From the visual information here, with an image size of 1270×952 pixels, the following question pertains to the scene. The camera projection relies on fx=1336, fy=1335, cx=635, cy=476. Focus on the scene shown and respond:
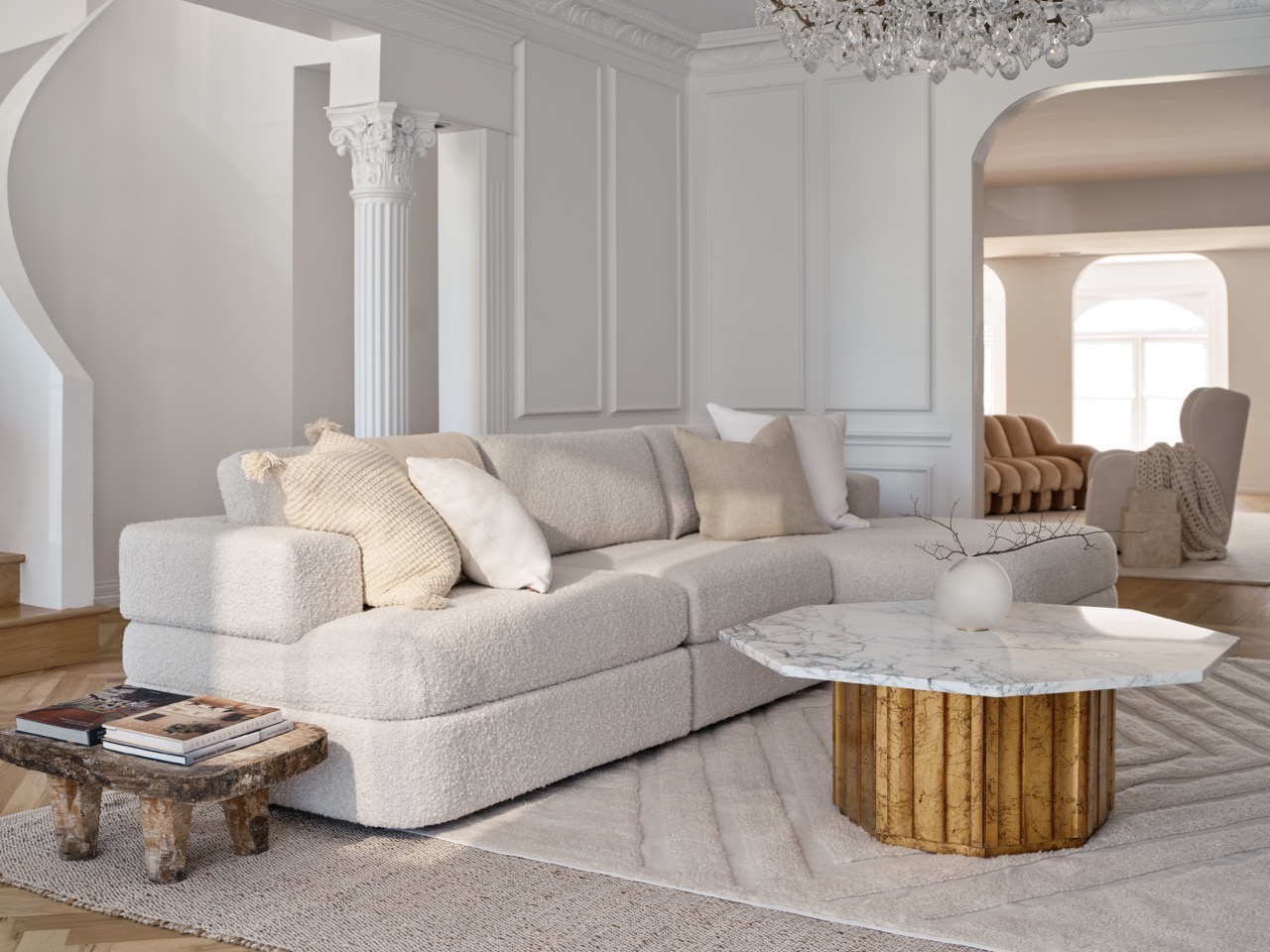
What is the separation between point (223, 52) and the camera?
20.5 feet

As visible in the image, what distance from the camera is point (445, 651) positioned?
2.77m

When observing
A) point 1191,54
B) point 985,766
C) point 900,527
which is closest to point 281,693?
point 985,766

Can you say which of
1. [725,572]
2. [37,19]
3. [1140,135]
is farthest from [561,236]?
[1140,135]

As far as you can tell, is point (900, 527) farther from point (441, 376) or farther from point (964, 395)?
point (441, 376)

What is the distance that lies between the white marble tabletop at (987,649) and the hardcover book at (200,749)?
3.21 ft

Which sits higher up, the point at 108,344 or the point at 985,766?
the point at 108,344

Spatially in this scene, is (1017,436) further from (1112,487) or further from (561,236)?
(561,236)

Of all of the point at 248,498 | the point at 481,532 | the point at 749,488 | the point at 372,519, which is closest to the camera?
the point at 372,519

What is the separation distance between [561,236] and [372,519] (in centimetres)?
308

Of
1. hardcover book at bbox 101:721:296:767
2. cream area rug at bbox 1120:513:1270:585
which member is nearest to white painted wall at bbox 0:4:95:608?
hardcover book at bbox 101:721:296:767

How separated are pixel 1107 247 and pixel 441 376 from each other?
8.80 metres

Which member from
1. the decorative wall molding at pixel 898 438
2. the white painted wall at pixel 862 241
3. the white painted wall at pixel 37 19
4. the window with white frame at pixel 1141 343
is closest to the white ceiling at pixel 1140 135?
the white painted wall at pixel 862 241

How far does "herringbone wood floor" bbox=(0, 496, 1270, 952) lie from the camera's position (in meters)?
2.29

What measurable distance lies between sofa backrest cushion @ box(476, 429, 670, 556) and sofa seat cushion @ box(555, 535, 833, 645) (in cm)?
7
